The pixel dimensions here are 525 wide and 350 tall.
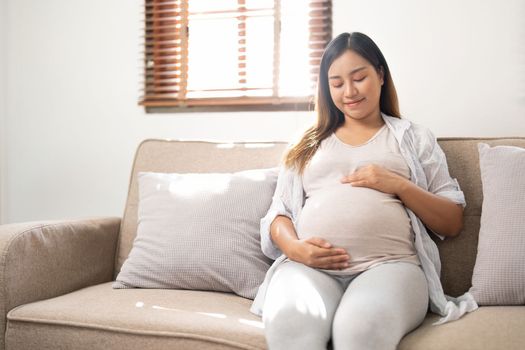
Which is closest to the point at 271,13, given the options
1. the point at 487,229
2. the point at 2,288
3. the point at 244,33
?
the point at 244,33

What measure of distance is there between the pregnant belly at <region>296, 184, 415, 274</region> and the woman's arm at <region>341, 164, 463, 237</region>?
22mm

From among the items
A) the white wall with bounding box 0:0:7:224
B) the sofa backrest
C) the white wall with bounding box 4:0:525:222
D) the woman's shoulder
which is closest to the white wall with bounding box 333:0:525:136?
the white wall with bounding box 4:0:525:222

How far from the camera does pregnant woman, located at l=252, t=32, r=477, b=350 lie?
1.50 metres

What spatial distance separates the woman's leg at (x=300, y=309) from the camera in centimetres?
147

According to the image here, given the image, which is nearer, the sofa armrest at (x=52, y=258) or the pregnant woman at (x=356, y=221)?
the pregnant woman at (x=356, y=221)

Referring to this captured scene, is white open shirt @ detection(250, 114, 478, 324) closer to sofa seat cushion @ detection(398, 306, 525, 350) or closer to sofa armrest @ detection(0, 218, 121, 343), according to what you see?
sofa seat cushion @ detection(398, 306, 525, 350)

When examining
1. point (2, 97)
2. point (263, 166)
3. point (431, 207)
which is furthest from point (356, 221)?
point (2, 97)

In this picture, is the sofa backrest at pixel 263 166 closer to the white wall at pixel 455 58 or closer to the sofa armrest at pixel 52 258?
the sofa armrest at pixel 52 258

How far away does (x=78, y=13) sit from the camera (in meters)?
3.00

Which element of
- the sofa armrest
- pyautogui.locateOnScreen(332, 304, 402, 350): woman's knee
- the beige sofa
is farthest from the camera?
the sofa armrest

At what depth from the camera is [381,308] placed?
1475mm

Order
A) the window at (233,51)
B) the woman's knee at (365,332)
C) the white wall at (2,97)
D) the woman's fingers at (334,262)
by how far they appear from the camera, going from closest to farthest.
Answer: the woman's knee at (365,332), the woman's fingers at (334,262), the window at (233,51), the white wall at (2,97)

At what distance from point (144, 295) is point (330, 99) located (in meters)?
0.81

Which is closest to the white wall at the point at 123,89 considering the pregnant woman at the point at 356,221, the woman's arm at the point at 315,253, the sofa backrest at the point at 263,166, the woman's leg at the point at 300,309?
the sofa backrest at the point at 263,166
